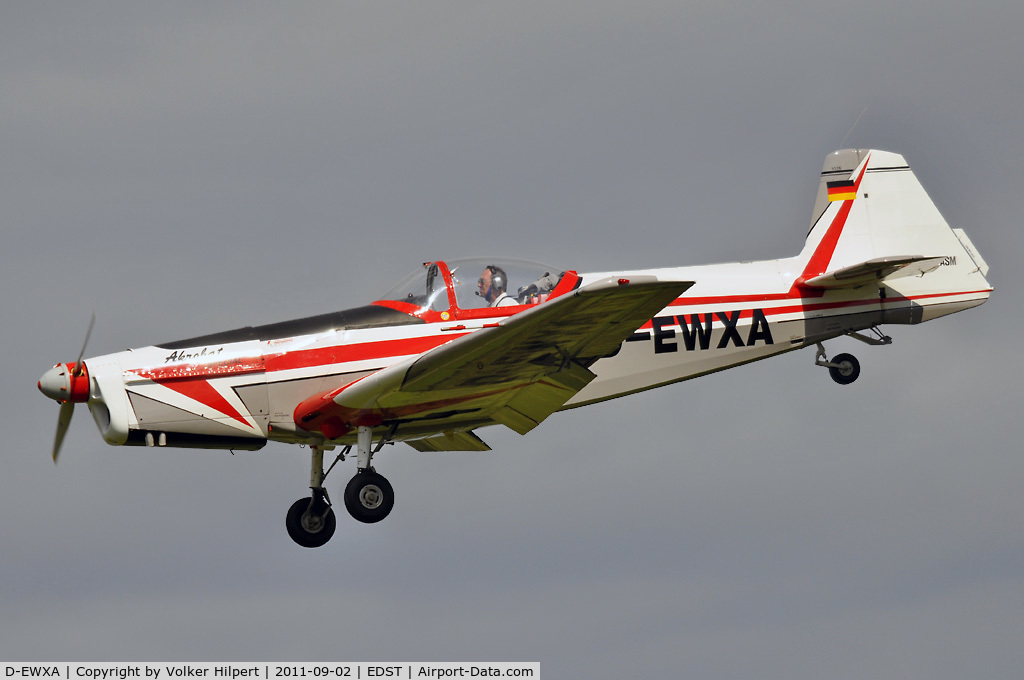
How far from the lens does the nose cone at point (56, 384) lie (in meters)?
14.3

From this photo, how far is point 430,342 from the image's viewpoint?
1491cm

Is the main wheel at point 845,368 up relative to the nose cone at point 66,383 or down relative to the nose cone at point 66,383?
up

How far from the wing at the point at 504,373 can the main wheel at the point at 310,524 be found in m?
0.87

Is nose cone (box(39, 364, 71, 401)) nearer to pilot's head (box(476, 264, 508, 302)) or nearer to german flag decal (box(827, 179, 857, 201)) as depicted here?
pilot's head (box(476, 264, 508, 302))

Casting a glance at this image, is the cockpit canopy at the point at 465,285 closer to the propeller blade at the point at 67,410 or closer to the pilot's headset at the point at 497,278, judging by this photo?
the pilot's headset at the point at 497,278

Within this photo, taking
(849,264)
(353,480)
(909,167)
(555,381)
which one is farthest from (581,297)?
(909,167)

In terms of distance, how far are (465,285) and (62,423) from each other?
4.52 m

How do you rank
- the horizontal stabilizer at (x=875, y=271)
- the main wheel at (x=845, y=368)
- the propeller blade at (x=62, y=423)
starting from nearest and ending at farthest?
the propeller blade at (x=62, y=423)
the horizontal stabilizer at (x=875, y=271)
the main wheel at (x=845, y=368)

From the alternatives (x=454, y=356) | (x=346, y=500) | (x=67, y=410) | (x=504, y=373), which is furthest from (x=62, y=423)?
(x=504, y=373)

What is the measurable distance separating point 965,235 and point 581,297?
23.6 ft

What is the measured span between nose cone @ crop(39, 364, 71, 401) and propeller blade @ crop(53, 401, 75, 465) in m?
0.40

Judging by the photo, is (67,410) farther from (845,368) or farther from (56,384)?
(845,368)

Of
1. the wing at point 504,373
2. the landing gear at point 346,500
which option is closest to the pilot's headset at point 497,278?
the wing at point 504,373

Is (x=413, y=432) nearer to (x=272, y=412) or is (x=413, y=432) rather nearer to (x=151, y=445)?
(x=272, y=412)
